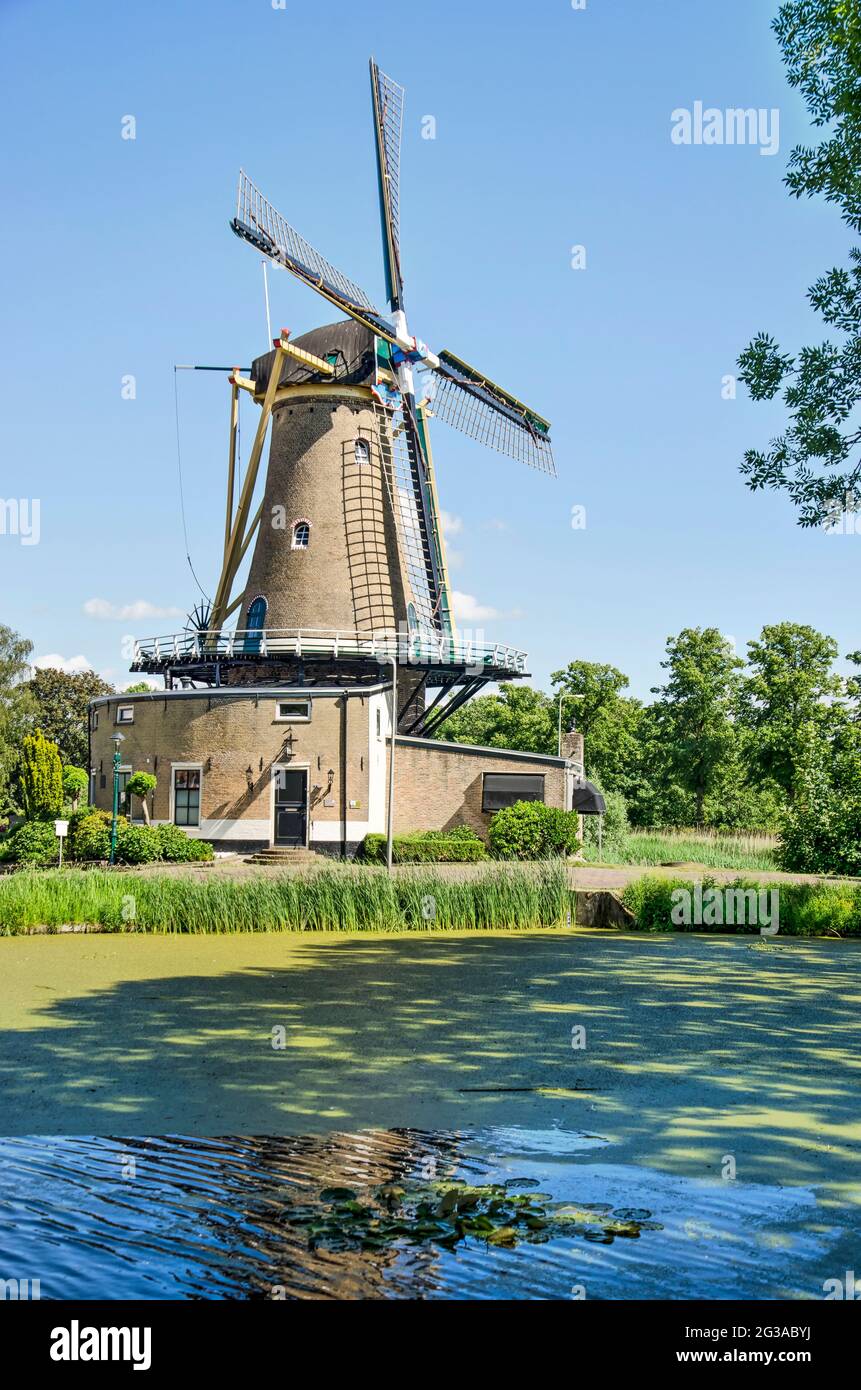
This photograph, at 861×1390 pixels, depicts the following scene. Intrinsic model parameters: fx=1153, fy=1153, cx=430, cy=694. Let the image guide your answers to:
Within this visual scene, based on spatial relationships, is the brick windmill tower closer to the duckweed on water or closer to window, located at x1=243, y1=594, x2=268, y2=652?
window, located at x1=243, y1=594, x2=268, y2=652

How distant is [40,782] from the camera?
27.8 metres

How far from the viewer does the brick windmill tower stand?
29.2 meters

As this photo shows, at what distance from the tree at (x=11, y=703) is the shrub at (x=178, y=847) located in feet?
74.6

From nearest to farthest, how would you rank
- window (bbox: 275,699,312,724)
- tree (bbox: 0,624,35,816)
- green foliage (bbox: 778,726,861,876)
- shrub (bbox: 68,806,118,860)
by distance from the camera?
green foliage (bbox: 778,726,861,876) < shrub (bbox: 68,806,118,860) < window (bbox: 275,699,312,724) < tree (bbox: 0,624,35,816)

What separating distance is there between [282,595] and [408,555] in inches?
138

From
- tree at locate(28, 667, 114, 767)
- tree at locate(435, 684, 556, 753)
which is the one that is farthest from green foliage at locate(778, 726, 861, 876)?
tree at locate(28, 667, 114, 767)

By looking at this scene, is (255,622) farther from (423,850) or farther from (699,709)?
(699,709)

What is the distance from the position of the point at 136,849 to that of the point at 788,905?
13282 millimetres

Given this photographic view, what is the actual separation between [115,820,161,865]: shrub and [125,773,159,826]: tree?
280cm

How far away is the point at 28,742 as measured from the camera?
2844cm

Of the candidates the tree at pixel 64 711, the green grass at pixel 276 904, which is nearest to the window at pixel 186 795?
the green grass at pixel 276 904

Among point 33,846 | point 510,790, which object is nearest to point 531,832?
point 510,790

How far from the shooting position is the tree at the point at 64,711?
5397 cm
